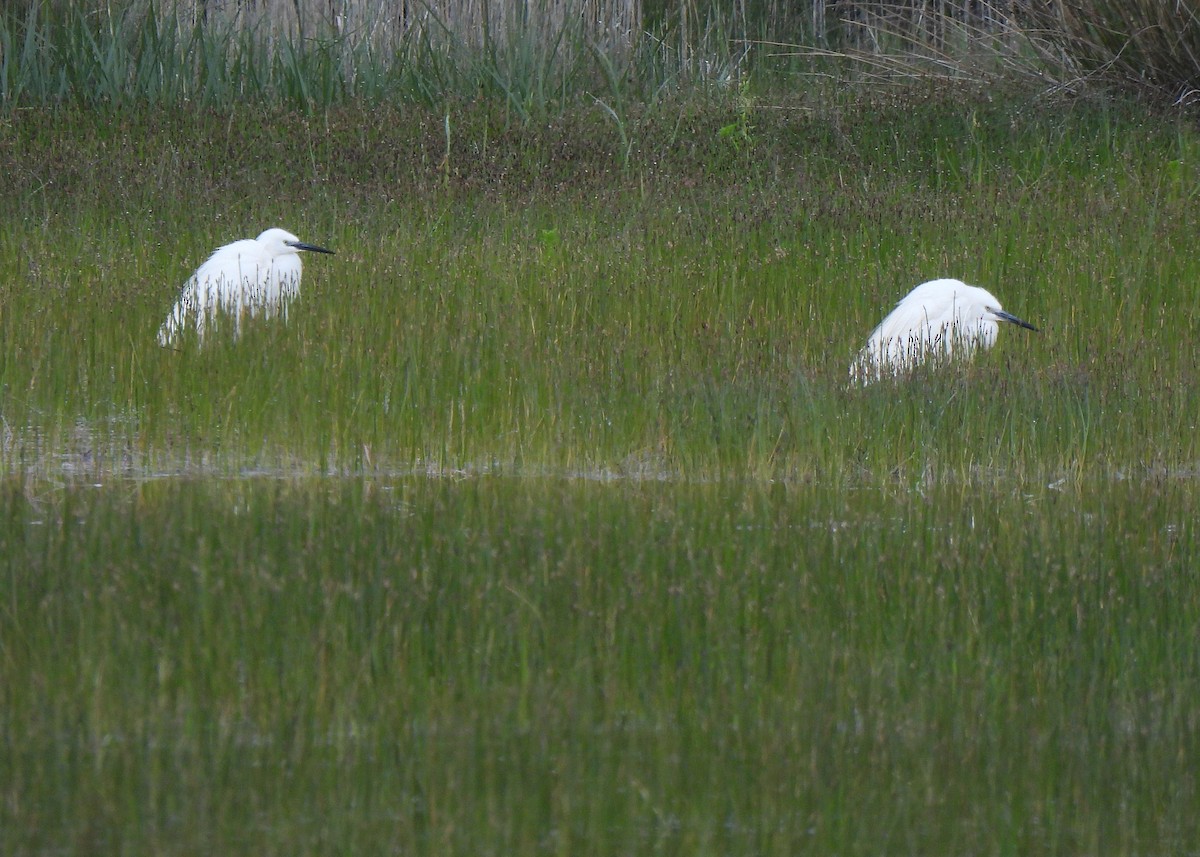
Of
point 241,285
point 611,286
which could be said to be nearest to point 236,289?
point 241,285

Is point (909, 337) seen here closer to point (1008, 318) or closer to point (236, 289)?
point (1008, 318)

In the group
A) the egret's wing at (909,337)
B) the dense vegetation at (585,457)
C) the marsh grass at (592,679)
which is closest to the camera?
the marsh grass at (592,679)

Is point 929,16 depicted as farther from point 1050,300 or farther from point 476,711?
point 476,711

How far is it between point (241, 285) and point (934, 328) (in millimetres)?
2819

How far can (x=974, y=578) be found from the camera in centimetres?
412

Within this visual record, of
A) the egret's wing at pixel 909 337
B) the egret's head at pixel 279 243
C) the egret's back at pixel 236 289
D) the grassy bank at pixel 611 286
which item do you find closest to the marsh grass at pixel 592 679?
the grassy bank at pixel 611 286

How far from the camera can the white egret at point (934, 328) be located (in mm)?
6559

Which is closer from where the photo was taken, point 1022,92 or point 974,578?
point 974,578

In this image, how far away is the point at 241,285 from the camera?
23.5 feet

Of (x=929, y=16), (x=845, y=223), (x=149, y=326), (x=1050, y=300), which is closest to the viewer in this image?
(x=149, y=326)

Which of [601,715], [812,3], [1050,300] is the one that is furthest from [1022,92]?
[601,715]

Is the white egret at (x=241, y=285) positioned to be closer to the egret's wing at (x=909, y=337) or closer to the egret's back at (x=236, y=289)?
the egret's back at (x=236, y=289)

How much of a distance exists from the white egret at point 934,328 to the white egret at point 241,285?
2.35 meters

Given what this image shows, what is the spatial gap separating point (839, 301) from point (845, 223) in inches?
52.4
